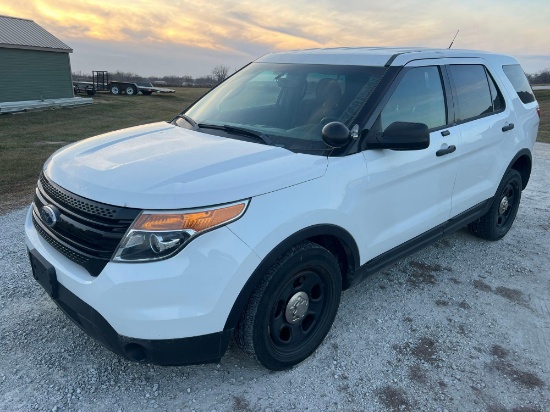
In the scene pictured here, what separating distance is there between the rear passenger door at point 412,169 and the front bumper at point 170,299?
1.13 m

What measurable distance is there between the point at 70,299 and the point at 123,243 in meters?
0.54

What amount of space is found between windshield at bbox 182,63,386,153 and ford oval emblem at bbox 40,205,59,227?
121 cm

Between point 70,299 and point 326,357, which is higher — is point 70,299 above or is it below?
above

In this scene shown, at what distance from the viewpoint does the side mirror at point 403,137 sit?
2717mm

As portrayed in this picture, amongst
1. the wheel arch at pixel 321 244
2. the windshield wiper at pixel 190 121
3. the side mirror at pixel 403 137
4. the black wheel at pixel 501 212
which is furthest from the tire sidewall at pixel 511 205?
the windshield wiper at pixel 190 121

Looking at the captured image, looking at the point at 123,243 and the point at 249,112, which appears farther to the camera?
the point at 249,112

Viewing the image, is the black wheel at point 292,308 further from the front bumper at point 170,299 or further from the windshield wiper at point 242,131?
the windshield wiper at point 242,131

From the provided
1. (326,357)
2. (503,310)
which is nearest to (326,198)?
(326,357)

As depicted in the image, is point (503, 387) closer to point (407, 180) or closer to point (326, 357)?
point (326, 357)

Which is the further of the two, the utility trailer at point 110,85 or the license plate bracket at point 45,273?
the utility trailer at point 110,85

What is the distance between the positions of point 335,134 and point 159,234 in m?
1.21

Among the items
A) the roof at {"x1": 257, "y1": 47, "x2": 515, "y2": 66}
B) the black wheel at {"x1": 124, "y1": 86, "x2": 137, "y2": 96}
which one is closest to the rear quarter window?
the roof at {"x1": 257, "y1": 47, "x2": 515, "y2": 66}

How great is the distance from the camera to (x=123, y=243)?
2141mm

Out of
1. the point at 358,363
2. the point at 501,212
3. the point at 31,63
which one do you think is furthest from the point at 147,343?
the point at 31,63
